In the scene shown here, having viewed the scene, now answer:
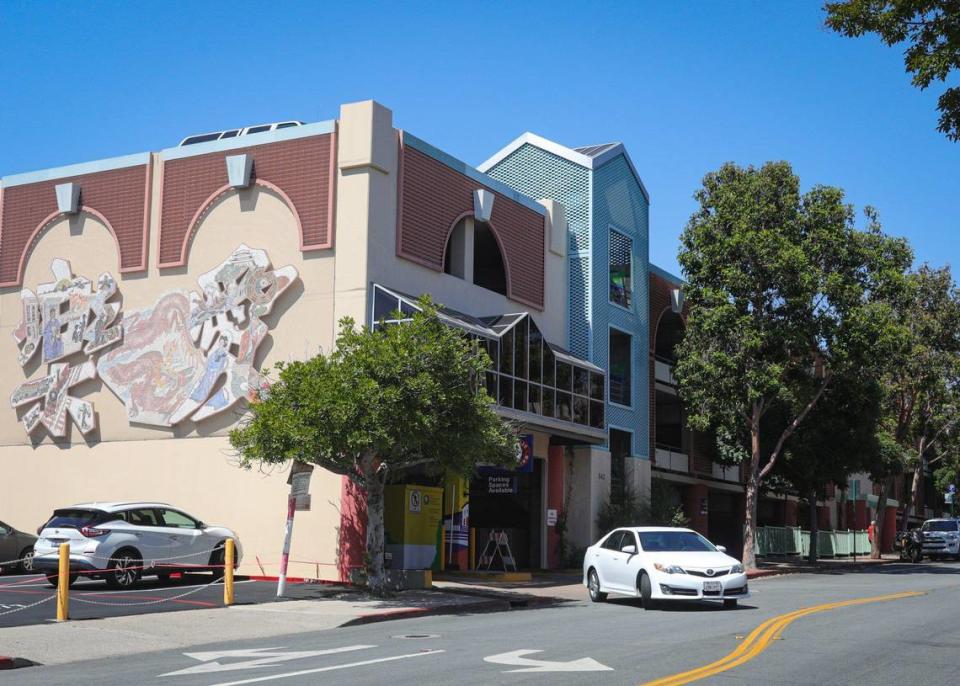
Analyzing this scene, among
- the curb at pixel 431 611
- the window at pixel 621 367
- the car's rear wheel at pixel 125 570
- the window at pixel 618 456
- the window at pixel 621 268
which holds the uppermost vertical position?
the window at pixel 621 268

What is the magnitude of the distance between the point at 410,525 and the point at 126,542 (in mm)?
6030

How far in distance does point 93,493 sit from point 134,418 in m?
2.35

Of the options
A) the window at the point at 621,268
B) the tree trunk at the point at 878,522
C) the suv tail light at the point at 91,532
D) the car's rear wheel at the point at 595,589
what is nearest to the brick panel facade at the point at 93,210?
the suv tail light at the point at 91,532

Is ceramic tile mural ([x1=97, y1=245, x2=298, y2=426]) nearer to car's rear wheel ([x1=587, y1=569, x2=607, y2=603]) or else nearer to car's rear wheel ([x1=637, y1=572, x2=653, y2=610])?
car's rear wheel ([x1=587, y1=569, x2=607, y2=603])

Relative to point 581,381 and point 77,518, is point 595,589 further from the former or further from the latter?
point 77,518

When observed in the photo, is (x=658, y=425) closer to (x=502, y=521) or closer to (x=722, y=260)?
(x=722, y=260)

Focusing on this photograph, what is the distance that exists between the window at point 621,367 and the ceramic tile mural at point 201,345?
44.3 feet

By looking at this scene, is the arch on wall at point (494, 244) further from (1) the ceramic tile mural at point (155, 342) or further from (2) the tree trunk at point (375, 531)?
(2) the tree trunk at point (375, 531)

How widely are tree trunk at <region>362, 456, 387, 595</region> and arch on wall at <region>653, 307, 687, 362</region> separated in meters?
22.0

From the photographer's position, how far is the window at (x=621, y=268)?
35812 mm

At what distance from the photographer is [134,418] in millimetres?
27750

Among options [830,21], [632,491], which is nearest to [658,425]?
[632,491]

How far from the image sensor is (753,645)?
13336 mm

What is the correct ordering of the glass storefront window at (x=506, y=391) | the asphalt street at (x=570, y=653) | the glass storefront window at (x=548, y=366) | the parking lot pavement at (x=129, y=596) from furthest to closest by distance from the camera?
1. the glass storefront window at (x=548, y=366)
2. the glass storefront window at (x=506, y=391)
3. the parking lot pavement at (x=129, y=596)
4. the asphalt street at (x=570, y=653)
